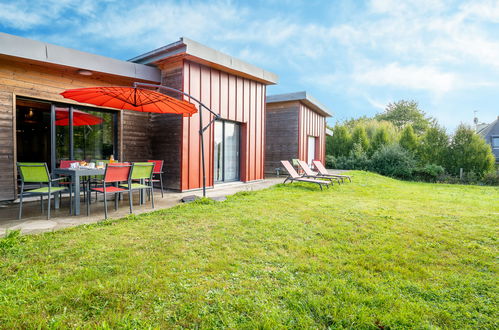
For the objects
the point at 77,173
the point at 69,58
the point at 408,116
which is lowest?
the point at 77,173

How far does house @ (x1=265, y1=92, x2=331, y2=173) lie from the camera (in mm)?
12750

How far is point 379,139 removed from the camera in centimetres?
1720

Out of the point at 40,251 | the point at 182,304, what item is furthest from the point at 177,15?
the point at 182,304

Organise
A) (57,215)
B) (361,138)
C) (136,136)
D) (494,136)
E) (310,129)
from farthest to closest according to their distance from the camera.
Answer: (494,136), (361,138), (310,129), (136,136), (57,215)

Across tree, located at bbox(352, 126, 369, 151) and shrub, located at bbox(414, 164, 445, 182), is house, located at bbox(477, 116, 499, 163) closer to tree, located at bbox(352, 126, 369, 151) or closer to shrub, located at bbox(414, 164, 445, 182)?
tree, located at bbox(352, 126, 369, 151)

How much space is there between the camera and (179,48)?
6.52 m

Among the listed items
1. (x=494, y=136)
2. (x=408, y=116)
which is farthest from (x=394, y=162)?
(x=408, y=116)

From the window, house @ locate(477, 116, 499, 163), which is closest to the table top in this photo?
house @ locate(477, 116, 499, 163)

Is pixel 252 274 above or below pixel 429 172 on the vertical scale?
below

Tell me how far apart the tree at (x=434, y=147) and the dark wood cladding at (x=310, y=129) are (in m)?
5.16

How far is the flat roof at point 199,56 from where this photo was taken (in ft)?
21.3

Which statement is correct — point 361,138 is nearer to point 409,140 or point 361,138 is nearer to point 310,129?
point 409,140

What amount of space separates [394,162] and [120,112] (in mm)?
13540

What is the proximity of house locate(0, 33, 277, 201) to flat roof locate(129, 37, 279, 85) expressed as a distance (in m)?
0.02
